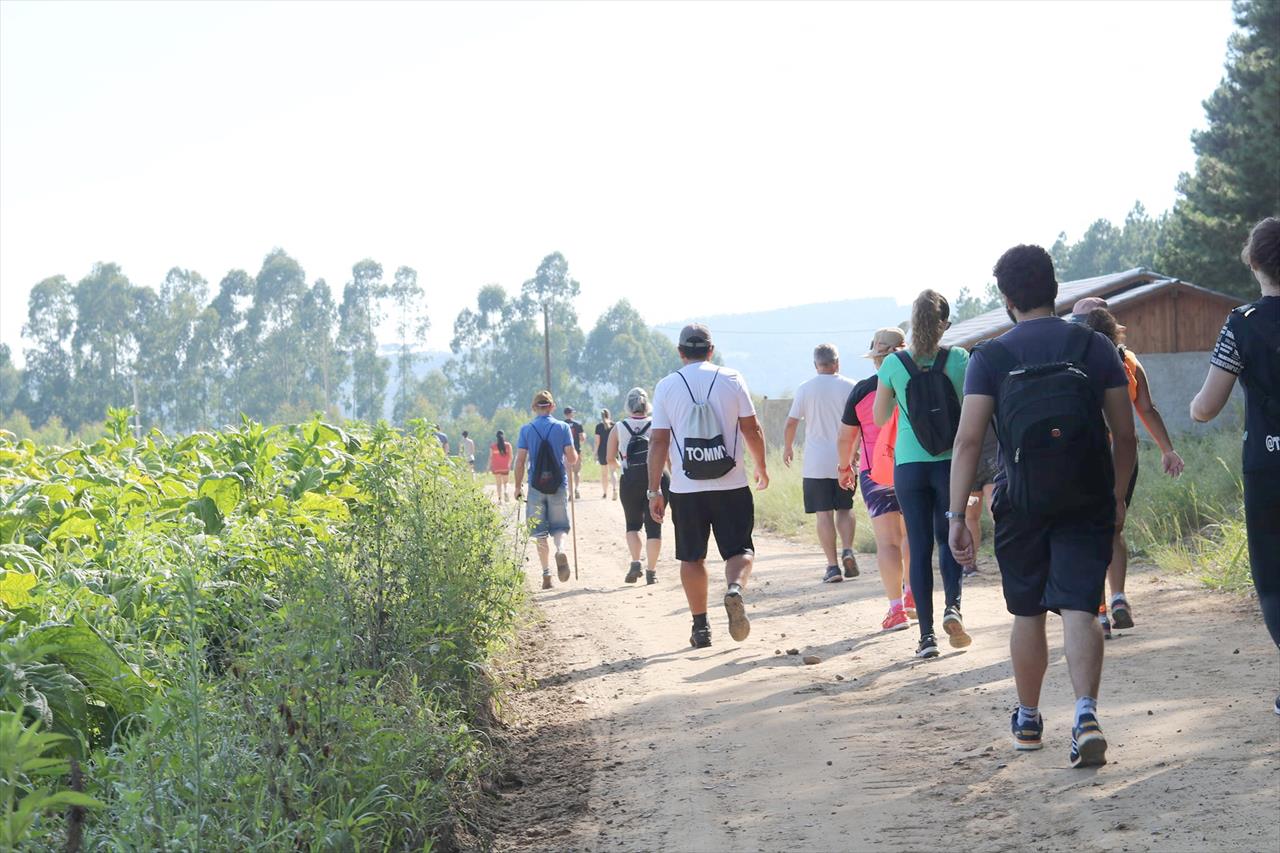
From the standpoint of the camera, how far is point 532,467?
13.6 metres

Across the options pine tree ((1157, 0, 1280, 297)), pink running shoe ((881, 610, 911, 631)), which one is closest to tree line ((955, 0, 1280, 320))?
pine tree ((1157, 0, 1280, 297))

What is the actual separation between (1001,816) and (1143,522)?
8.20 m

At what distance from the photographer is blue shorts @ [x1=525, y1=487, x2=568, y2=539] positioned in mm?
13633

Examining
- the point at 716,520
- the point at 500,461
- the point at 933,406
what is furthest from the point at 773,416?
the point at 933,406

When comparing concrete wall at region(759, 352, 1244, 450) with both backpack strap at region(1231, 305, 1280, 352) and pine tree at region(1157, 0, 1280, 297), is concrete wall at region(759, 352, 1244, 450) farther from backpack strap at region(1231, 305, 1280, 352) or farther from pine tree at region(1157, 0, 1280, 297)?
backpack strap at region(1231, 305, 1280, 352)

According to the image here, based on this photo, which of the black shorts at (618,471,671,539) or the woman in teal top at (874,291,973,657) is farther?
the black shorts at (618,471,671,539)

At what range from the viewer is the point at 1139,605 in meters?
9.45

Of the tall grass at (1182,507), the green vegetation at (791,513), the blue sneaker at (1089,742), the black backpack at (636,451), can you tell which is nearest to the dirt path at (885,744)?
the blue sneaker at (1089,742)

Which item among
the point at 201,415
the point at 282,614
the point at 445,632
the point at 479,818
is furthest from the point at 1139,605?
the point at 201,415

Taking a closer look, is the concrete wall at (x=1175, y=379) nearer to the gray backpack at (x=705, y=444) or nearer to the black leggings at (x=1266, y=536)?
the gray backpack at (x=705, y=444)

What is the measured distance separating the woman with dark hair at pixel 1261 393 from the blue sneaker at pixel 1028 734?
39.2 inches

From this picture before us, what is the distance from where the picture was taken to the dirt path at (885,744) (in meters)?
4.87

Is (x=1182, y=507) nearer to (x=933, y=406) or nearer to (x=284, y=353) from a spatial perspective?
(x=933, y=406)

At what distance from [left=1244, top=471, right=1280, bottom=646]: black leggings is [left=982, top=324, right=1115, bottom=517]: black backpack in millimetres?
682
